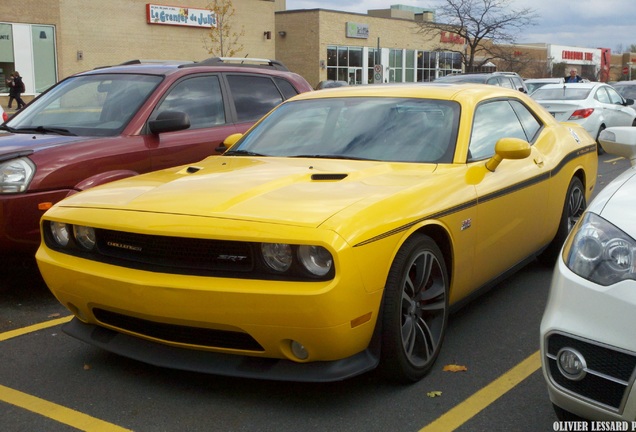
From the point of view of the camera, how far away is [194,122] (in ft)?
21.9

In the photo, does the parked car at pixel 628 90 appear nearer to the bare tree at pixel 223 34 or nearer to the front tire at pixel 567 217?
the front tire at pixel 567 217

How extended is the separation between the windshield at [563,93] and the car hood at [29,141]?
12896 millimetres

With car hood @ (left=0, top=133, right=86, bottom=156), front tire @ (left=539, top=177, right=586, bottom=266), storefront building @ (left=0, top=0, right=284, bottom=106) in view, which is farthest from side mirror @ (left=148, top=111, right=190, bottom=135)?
storefront building @ (left=0, top=0, right=284, bottom=106)

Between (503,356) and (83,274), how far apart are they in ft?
7.59

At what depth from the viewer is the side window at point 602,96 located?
16.2 m

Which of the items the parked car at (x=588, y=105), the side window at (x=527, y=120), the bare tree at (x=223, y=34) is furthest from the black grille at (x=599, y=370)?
the bare tree at (x=223, y=34)

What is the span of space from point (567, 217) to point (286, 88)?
129 inches

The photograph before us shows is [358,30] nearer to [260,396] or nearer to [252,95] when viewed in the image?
[252,95]

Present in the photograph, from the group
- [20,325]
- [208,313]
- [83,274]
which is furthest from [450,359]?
[20,325]

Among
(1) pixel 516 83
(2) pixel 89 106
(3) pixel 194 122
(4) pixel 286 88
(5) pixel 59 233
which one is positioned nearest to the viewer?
(5) pixel 59 233

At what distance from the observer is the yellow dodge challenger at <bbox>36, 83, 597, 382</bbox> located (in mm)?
3254

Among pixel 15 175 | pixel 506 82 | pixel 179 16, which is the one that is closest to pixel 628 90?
pixel 506 82

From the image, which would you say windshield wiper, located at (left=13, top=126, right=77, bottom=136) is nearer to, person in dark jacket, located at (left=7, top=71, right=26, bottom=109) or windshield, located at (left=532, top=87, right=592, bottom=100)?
windshield, located at (left=532, top=87, right=592, bottom=100)

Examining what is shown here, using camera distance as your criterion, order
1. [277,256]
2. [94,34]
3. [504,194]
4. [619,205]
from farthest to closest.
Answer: [94,34]
[504,194]
[277,256]
[619,205]
